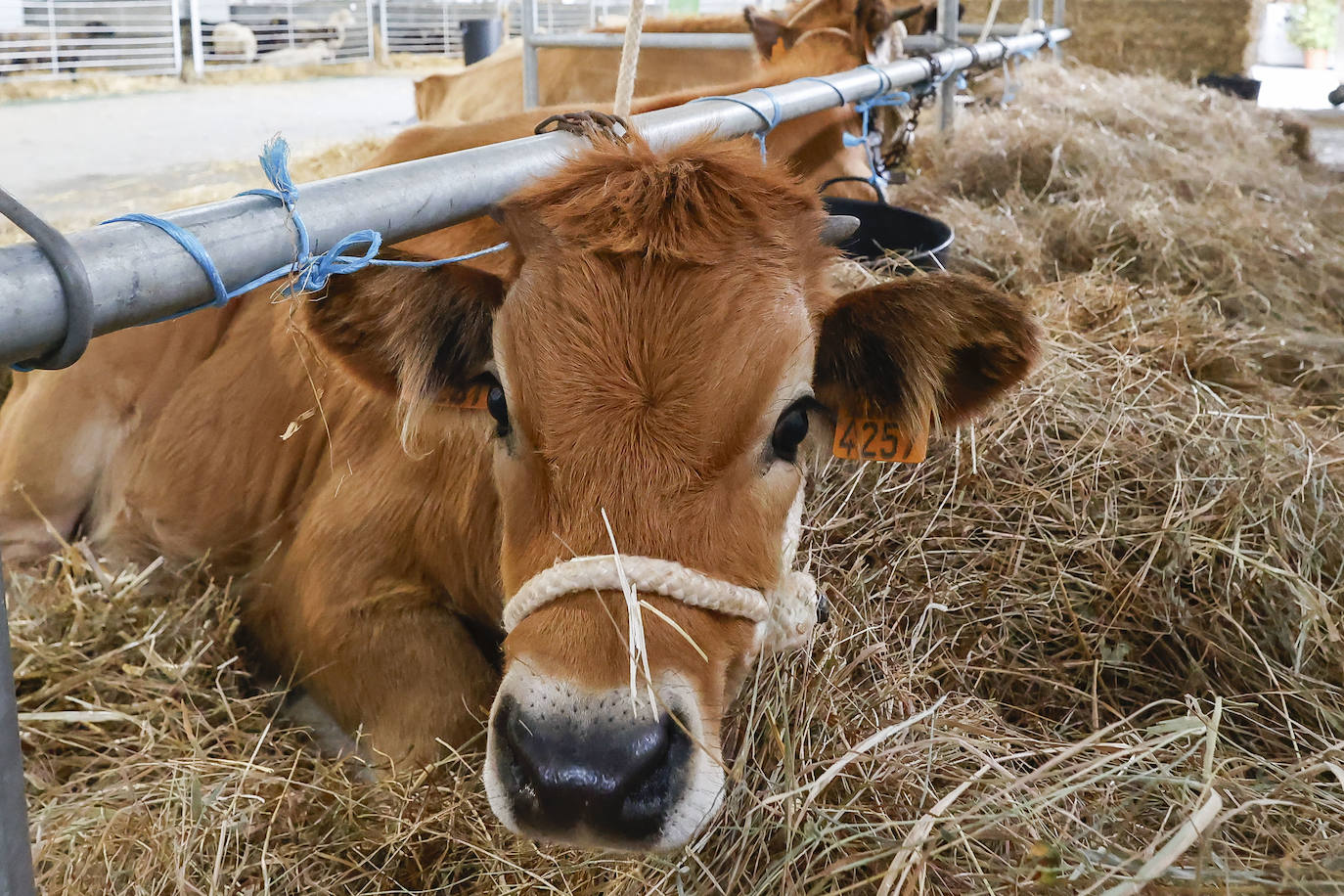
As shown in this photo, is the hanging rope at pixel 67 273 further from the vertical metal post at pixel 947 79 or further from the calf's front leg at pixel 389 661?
the vertical metal post at pixel 947 79

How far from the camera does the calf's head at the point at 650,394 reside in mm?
1561

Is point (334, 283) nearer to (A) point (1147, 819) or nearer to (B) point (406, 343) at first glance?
(B) point (406, 343)

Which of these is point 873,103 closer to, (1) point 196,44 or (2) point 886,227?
(2) point 886,227

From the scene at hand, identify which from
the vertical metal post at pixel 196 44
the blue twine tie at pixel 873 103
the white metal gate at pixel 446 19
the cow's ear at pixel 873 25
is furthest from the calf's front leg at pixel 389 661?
the white metal gate at pixel 446 19

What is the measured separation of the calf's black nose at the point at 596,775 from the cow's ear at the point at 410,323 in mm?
801

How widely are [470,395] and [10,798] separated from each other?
1.21m

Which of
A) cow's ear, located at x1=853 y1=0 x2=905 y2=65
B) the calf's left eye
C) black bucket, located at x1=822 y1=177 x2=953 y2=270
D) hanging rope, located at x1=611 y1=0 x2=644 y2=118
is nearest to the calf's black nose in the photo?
the calf's left eye

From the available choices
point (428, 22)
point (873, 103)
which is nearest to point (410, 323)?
point (873, 103)

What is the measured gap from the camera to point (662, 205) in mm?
1840

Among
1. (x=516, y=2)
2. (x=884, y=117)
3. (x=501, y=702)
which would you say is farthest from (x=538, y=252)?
(x=516, y=2)

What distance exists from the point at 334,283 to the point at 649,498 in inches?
30.9

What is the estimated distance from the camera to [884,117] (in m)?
6.90

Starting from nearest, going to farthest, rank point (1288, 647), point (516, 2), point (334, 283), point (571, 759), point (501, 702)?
point (571, 759) < point (501, 702) < point (334, 283) < point (1288, 647) < point (516, 2)

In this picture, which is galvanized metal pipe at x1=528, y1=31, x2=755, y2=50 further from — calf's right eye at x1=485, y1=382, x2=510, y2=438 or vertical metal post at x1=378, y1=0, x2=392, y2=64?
vertical metal post at x1=378, y1=0, x2=392, y2=64
